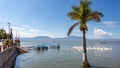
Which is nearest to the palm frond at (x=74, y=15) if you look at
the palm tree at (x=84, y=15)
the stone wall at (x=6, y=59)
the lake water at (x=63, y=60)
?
the palm tree at (x=84, y=15)

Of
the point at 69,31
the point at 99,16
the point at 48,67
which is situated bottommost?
the point at 48,67

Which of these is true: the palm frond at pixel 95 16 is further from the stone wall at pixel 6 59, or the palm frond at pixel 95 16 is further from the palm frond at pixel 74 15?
the stone wall at pixel 6 59

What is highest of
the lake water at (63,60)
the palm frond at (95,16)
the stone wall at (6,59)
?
the palm frond at (95,16)

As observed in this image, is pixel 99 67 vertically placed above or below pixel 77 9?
below

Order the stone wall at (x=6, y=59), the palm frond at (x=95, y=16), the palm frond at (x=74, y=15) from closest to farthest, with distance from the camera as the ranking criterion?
1. the stone wall at (x=6, y=59)
2. the palm frond at (x=95, y=16)
3. the palm frond at (x=74, y=15)

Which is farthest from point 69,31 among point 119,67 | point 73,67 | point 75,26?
point 119,67

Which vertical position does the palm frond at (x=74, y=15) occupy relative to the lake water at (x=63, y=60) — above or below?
above

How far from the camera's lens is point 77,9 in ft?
93.8

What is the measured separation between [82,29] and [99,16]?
3104mm

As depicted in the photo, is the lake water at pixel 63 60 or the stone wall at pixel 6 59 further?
the lake water at pixel 63 60

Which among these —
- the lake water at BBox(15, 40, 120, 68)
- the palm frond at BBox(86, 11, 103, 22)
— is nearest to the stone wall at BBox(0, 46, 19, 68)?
the lake water at BBox(15, 40, 120, 68)

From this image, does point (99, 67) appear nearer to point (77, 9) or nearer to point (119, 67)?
point (119, 67)

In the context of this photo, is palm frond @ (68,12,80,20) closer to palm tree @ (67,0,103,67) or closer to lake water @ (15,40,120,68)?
palm tree @ (67,0,103,67)

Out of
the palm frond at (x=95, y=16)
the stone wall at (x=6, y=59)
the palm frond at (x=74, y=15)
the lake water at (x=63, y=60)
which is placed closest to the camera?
the stone wall at (x=6, y=59)
